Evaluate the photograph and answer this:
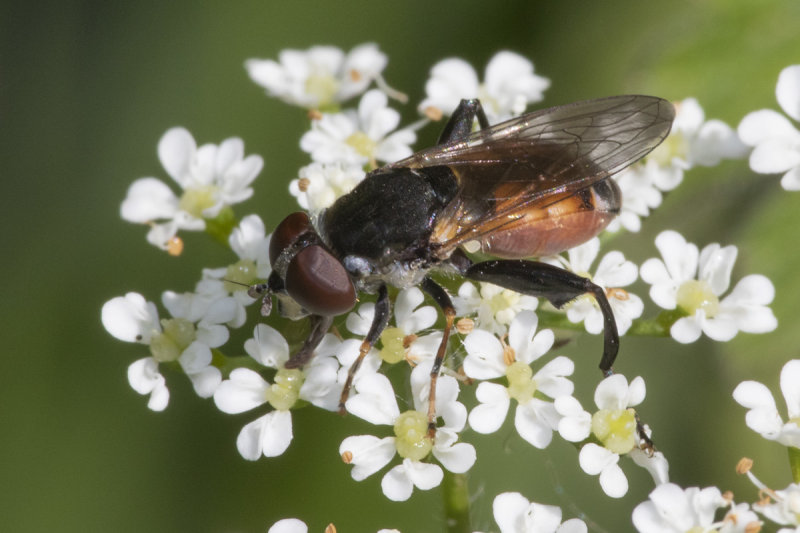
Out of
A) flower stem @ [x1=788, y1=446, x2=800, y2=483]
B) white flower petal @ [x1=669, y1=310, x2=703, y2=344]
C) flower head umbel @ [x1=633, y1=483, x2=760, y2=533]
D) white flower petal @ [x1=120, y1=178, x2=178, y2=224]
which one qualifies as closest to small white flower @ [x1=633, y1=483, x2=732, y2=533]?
flower head umbel @ [x1=633, y1=483, x2=760, y2=533]

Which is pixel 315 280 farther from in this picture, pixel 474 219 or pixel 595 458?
pixel 595 458

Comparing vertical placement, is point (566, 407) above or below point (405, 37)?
below

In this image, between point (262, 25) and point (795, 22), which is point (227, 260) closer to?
point (262, 25)

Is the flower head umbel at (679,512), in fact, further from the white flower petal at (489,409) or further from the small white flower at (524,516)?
the white flower petal at (489,409)

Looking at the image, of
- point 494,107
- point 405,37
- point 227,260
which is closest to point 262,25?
point 405,37

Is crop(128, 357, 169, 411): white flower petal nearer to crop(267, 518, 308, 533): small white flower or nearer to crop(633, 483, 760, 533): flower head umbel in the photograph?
crop(267, 518, 308, 533): small white flower

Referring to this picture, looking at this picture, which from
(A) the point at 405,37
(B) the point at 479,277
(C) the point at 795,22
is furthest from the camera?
(A) the point at 405,37
